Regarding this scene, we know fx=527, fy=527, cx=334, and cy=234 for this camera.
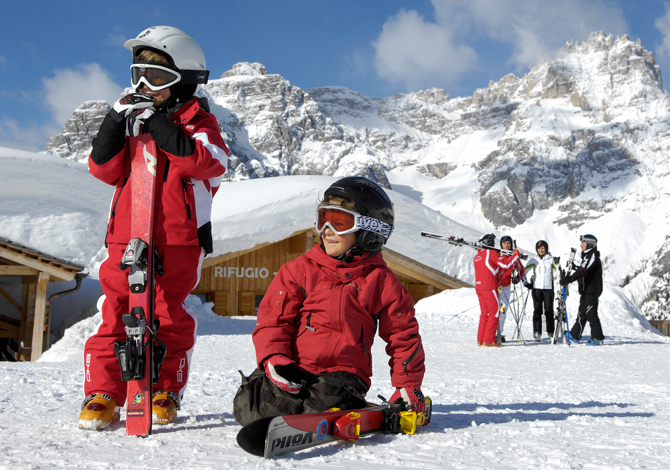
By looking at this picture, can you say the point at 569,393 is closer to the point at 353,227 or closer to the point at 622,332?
the point at 353,227

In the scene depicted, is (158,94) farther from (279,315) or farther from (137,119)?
(279,315)

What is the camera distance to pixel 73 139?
15825 centimetres

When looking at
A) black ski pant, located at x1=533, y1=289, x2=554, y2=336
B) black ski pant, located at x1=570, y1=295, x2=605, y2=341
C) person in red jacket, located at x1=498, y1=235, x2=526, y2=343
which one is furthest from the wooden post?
black ski pant, located at x1=570, y1=295, x2=605, y2=341

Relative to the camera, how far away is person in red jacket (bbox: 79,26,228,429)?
2.16m

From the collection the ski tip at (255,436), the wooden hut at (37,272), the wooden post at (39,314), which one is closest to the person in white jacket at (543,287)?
the wooden hut at (37,272)

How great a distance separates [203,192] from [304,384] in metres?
0.95

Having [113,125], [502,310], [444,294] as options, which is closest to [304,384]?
[113,125]

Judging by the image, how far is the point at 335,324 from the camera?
2.11m

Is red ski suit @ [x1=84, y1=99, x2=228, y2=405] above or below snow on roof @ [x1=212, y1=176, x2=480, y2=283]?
below

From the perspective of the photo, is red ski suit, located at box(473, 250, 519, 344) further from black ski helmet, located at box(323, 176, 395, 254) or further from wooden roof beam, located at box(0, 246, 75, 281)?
wooden roof beam, located at box(0, 246, 75, 281)

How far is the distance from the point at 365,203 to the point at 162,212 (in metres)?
0.86

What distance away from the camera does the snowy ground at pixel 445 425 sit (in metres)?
1.65

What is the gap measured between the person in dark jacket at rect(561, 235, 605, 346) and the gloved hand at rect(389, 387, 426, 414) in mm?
6361

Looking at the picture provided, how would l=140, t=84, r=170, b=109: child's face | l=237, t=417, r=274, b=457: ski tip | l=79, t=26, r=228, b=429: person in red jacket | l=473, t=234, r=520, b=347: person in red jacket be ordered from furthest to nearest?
l=473, t=234, r=520, b=347: person in red jacket → l=140, t=84, r=170, b=109: child's face → l=79, t=26, r=228, b=429: person in red jacket → l=237, t=417, r=274, b=457: ski tip
